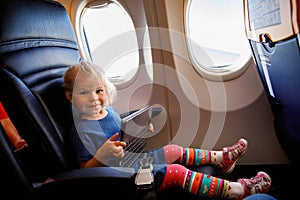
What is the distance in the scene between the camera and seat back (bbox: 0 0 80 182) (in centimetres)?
92

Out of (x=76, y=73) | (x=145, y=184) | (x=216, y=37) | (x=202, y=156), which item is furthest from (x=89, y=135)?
(x=216, y=37)

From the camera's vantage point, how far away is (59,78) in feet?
3.91

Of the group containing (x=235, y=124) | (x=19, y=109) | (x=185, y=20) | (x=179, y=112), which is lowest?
(x=235, y=124)

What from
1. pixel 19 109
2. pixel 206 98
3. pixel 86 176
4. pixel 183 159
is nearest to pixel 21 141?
pixel 19 109

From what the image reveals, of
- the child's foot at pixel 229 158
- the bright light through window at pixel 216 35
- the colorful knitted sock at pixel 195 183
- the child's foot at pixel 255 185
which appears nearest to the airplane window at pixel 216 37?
the bright light through window at pixel 216 35

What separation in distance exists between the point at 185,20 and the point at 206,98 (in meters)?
0.63

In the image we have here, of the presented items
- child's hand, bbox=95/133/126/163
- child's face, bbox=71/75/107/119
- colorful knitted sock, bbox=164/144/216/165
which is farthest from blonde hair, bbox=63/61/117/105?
colorful knitted sock, bbox=164/144/216/165

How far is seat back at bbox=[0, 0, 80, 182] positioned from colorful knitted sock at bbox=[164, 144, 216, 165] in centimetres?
62

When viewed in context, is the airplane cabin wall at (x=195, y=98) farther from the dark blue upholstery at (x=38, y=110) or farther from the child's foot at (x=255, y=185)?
the dark blue upholstery at (x=38, y=110)

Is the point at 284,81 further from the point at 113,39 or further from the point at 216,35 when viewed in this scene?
the point at 113,39

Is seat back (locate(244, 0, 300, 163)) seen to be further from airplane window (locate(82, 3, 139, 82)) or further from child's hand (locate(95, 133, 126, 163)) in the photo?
airplane window (locate(82, 3, 139, 82))

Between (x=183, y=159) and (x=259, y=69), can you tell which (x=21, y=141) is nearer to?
(x=183, y=159)

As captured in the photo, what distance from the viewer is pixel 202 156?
139 centimetres

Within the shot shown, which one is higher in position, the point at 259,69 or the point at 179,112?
the point at 259,69
